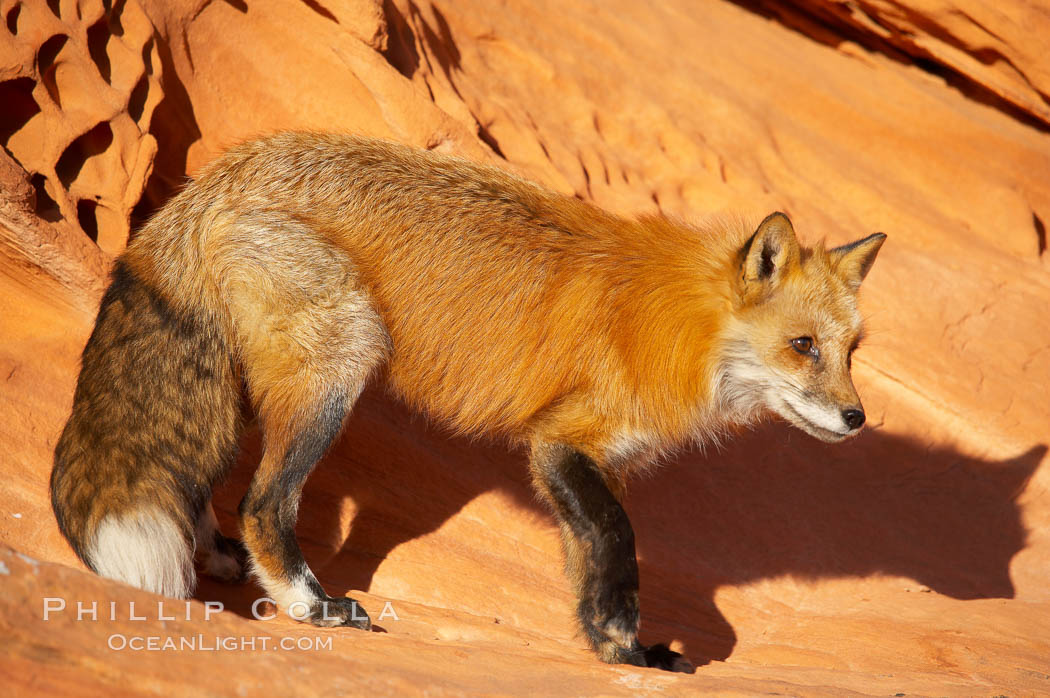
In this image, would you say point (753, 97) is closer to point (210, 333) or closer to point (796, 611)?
point (796, 611)

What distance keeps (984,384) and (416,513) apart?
4.30 meters

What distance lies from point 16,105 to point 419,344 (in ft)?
7.81

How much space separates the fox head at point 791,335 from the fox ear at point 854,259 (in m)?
0.17

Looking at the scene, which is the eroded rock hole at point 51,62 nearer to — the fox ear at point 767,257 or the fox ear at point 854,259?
the fox ear at point 767,257

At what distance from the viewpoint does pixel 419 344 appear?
12.8ft

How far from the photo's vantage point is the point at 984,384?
6363mm

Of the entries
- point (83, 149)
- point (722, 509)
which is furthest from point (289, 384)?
point (722, 509)

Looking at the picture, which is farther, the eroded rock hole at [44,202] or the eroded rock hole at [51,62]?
the eroded rock hole at [51,62]

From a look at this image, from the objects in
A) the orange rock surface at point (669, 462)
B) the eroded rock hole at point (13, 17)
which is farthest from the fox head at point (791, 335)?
the eroded rock hole at point (13, 17)

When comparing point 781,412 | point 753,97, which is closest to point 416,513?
point 781,412

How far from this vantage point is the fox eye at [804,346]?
12.2ft

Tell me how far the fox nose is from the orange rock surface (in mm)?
1010

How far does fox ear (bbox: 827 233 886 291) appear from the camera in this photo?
13.2ft

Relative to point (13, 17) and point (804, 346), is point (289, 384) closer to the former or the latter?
point (804, 346)
